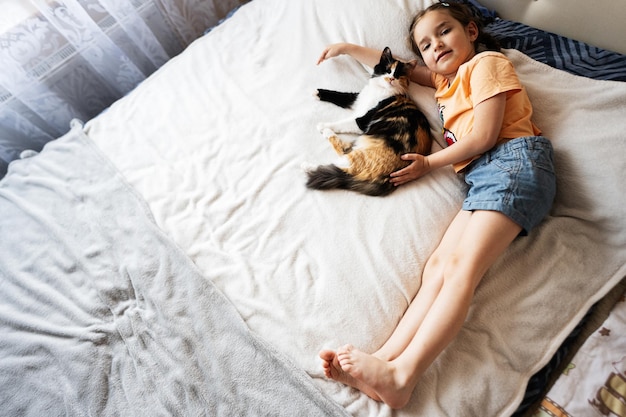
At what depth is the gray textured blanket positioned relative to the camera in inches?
34.1

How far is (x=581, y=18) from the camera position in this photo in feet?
3.58

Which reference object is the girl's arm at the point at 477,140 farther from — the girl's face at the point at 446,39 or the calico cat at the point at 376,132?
the girl's face at the point at 446,39

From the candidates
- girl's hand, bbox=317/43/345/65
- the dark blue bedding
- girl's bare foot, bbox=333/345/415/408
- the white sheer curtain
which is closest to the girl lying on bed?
girl's bare foot, bbox=333/345/415/408

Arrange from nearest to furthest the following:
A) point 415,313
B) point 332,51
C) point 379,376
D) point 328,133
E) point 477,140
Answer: point 379,376, point 415,313, point 477,140, point 328,133, point 332,51

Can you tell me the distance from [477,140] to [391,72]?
44cm

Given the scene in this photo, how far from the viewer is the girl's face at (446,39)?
1.16 m

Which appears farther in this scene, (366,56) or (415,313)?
(366,56)

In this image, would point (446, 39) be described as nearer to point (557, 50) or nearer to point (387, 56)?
point (387, 56)

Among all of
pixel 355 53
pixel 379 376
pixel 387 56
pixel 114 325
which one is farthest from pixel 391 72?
pixel 114 325

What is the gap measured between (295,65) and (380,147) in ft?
1.93

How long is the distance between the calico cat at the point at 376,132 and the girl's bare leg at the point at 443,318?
0.31m

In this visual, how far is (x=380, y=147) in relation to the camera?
1156 mm

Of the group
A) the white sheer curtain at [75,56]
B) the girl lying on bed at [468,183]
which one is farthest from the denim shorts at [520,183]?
the white sheer curtain at [75,56]

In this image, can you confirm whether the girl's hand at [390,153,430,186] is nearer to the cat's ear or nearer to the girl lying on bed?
the girl lying on bed
